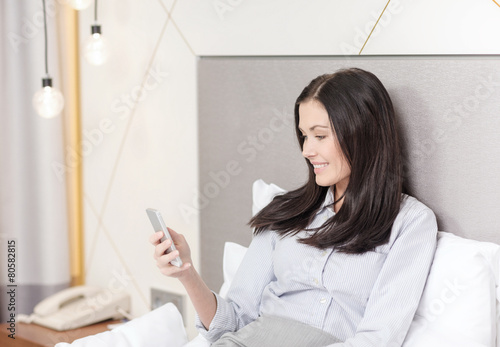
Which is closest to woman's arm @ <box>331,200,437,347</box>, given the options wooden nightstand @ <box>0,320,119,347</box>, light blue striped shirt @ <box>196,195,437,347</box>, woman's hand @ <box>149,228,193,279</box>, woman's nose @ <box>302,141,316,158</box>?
light blue striped shirt @ <box>196,195,437,347</box>

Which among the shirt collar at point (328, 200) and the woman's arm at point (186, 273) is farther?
the shirt collar at point (328, 200)

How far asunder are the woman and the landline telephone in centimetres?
82

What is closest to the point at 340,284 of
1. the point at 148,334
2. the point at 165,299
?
the point at 148,334

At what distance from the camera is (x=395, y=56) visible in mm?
1546

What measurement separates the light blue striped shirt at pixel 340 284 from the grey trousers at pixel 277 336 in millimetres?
26

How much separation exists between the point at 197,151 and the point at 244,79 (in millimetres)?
331

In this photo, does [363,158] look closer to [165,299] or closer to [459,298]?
[459,298]

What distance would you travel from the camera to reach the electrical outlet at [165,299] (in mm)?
2174

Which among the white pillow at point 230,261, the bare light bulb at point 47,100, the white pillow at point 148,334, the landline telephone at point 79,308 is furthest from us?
the landline telephone at point 79,308

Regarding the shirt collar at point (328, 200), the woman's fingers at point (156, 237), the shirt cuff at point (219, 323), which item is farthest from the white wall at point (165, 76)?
the woman's fingers at point (156, 237)

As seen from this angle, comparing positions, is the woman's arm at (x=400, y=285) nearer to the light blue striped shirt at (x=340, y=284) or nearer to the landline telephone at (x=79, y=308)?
the light blue striped shirt at (x=340, y=284)

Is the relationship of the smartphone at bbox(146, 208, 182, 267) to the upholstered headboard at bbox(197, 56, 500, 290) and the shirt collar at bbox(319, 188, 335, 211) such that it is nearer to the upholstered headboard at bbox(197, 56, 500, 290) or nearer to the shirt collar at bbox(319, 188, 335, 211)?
the shirt collar at bbox(319, 188, 335, 211)

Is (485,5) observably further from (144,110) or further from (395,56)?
(144,110)

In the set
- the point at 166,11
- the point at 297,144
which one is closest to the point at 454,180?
the point at 297,144
